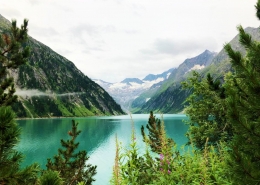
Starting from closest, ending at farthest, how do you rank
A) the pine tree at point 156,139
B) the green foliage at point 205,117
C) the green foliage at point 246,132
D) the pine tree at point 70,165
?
the green foliage at point 246,132
the pine tree at point 156,139
the pine tree at point 70,165
the green foliage at point 205,117

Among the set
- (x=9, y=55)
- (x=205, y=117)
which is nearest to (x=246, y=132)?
(x=9, y=55)

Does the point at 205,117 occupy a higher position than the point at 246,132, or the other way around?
the point at 246,132

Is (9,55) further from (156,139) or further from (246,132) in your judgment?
(246,132)

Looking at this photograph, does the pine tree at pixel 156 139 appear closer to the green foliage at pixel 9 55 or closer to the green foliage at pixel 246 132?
the green foliage at pixel 246 132

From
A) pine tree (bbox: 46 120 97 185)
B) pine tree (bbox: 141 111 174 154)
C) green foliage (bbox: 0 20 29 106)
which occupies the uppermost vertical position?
green foliage (bbox: 0 20 29 106)

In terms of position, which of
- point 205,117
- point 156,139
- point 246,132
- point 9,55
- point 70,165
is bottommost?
point 70,165

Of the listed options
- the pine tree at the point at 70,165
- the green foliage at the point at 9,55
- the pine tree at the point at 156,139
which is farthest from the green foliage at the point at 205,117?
the green foliage at the point at 9,55

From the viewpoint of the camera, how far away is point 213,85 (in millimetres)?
11375

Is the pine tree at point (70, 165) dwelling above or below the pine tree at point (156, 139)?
below

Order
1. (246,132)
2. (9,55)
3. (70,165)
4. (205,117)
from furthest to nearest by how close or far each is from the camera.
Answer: (205,117) < (70,165) < (9,55) < (246,132)

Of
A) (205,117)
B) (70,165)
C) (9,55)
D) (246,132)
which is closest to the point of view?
(246,132)

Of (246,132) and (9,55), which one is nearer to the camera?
(246,132)

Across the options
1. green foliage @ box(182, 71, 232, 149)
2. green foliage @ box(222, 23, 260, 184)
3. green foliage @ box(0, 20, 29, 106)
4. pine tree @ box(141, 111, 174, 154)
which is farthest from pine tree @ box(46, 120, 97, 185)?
green foliage @ box(222, 23, 260, 184)

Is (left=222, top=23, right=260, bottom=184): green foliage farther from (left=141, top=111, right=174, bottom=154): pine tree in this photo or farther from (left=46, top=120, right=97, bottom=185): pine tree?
(left=46, top=120, right=97, bottom=185): pine tree
